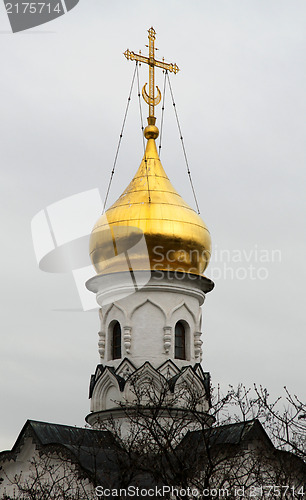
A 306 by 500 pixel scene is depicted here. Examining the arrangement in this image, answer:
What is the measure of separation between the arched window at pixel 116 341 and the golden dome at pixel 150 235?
4.85ft

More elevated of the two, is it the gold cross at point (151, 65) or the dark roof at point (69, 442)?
the gold cross at point (151, 65)

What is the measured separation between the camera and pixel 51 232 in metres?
18.8

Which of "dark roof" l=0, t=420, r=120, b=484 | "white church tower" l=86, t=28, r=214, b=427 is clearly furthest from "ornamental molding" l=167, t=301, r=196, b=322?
"dark roof" l=0, t=420, r=120, b=484

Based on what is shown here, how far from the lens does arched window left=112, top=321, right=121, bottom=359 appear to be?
19.4 meters

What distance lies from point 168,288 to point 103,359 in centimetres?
249

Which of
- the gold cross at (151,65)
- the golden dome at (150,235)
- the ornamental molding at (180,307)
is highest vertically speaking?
the gold cross at (151,65)

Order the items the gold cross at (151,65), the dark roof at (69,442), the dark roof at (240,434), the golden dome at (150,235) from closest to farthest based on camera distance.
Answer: the dark roof at (240,434)
the dark roof at (69,442)
the golden dome at (150,235)
the gold cross at (151,65)

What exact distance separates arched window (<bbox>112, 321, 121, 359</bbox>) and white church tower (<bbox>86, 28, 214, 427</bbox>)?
25 mm

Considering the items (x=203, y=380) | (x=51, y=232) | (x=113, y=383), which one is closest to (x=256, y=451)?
(x=203, y=380)

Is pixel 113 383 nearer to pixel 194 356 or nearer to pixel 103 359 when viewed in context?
A: pixel 103 359

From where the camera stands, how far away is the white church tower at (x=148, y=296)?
1883 cm

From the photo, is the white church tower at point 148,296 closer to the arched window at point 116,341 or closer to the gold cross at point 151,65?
the arched window at point 116,341

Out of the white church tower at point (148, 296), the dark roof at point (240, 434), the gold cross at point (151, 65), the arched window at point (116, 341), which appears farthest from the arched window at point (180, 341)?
the gold cross at point (151, 65)

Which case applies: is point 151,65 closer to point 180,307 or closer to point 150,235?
point 150,235
